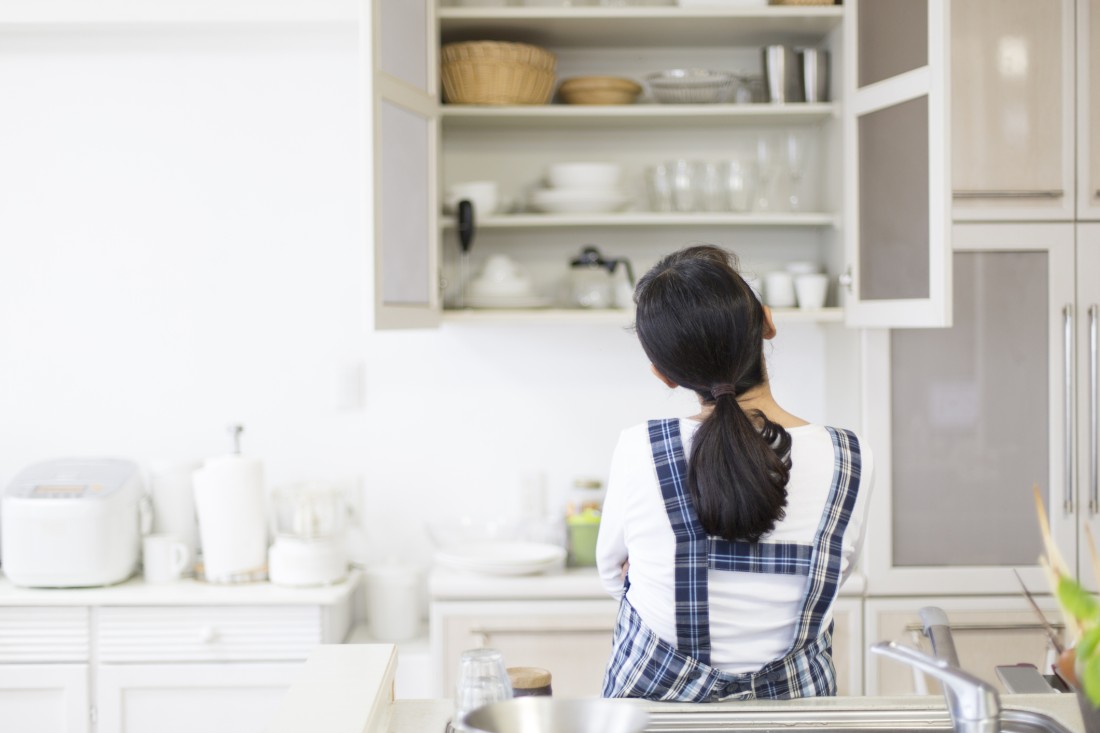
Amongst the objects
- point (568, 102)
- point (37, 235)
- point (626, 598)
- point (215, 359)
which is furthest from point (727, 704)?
point (37, 235)

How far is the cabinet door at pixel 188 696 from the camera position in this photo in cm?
255

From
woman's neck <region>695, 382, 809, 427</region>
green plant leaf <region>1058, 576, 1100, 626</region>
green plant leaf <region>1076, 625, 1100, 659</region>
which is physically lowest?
green plant leaf <region>1076, 625, 1100, 659</region>

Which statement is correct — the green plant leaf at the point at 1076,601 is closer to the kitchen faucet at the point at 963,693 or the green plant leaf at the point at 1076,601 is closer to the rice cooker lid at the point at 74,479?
the kitchen faucet at the point at 963,693

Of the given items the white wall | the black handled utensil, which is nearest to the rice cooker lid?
the white wall

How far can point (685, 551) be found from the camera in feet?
4.59

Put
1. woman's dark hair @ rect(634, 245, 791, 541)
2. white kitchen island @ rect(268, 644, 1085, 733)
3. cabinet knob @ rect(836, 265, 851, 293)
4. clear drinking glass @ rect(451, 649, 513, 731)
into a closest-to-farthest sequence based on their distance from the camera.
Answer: clear drinking glass @ rect(451, 649, 513, 731), white kitchen island @ rect(268, 644, 1085, 733), woman's dark hair @ rect(634, 245, 791, 541), cabinet knob @ rect(836, 265, 851, 293)

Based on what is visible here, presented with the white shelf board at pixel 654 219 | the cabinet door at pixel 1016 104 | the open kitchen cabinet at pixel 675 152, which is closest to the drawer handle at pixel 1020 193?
the cabinet door at pixel 1016 104

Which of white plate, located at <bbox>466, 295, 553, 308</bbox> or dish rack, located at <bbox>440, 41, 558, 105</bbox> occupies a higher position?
dish rack, located at <bbox>440, 41, 558, 105</bbox>

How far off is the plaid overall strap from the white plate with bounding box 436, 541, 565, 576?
1.19 meters

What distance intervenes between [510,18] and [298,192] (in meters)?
0.78

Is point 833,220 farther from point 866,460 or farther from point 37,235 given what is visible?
point 37,235

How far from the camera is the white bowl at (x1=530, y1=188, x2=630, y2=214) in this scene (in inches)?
109

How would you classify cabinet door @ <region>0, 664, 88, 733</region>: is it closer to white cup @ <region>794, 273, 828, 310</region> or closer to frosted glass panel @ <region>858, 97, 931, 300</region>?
white cup @ <region>794, 273, 828, 310</region>

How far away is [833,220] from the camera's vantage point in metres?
2.73
